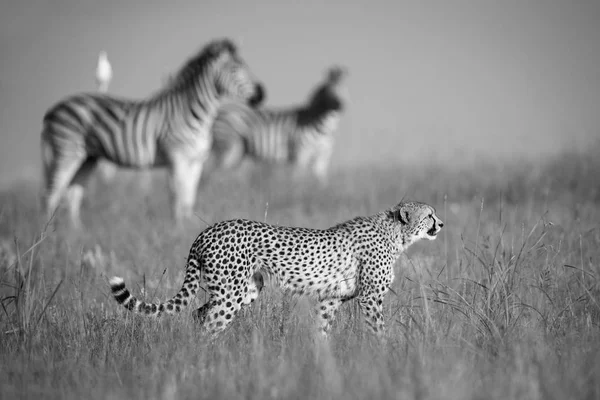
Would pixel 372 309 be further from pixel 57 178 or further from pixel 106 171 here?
pixel 106 171

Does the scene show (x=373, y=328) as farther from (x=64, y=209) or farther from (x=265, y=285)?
(x=64, y=209)

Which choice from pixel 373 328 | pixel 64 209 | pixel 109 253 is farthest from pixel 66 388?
pixel 64 209

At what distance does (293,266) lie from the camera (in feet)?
18.3

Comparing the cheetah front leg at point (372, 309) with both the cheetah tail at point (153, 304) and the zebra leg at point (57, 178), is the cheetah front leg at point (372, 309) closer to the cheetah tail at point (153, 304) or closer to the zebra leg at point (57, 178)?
the cheetah tail at point (153, 304)

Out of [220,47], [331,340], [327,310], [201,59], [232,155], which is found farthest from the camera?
[232,155]

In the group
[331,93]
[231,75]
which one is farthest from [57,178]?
[331,93]

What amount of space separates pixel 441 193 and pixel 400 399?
8.97 metres

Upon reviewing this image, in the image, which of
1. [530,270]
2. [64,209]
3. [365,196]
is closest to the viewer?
[530,270]

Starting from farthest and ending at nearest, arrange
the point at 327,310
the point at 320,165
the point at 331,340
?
the point at 320,165, the point at 327,310, the point at 331,340

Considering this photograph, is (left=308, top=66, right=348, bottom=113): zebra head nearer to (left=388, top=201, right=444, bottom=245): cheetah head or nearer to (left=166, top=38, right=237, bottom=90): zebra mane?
(left=166, top=38, right=237, bottom=90): zebra mane

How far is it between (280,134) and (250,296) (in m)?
10.5

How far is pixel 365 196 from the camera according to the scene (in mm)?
12828

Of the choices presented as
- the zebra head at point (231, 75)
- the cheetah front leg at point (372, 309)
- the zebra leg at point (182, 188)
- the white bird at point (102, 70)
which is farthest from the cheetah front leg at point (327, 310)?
the white bird at point (102, 70)

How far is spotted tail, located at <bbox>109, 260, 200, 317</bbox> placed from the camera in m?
5.05
